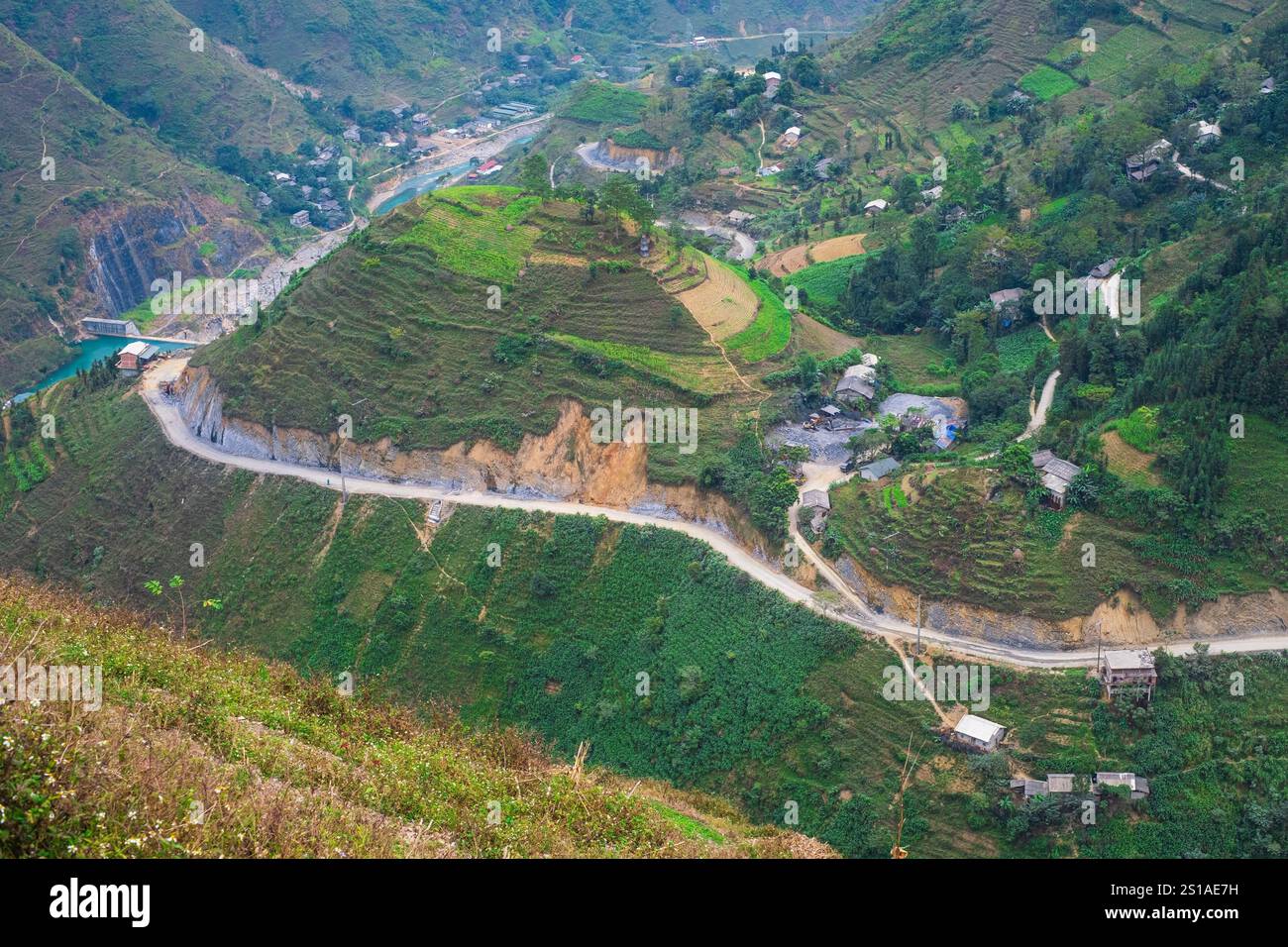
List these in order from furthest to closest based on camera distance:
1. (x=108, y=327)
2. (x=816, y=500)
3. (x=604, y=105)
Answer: (x=604, y=105), (x=108, y=327), (x=816, y=500)

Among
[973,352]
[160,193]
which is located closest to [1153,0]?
[973,352]

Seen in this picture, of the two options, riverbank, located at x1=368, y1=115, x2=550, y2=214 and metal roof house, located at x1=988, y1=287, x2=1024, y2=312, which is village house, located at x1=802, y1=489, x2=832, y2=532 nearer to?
metal roof house, located at x1=988, y1=287, x2=1024, y2=312

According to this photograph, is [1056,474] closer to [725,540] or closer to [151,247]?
[725,540]

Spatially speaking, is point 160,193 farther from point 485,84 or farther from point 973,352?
point 973,352

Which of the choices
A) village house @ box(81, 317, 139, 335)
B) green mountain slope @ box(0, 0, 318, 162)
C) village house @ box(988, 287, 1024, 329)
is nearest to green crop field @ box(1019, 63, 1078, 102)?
village house @ box(988, 287, 1024, 329)

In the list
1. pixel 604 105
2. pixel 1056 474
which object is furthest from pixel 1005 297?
pixel 604 105
